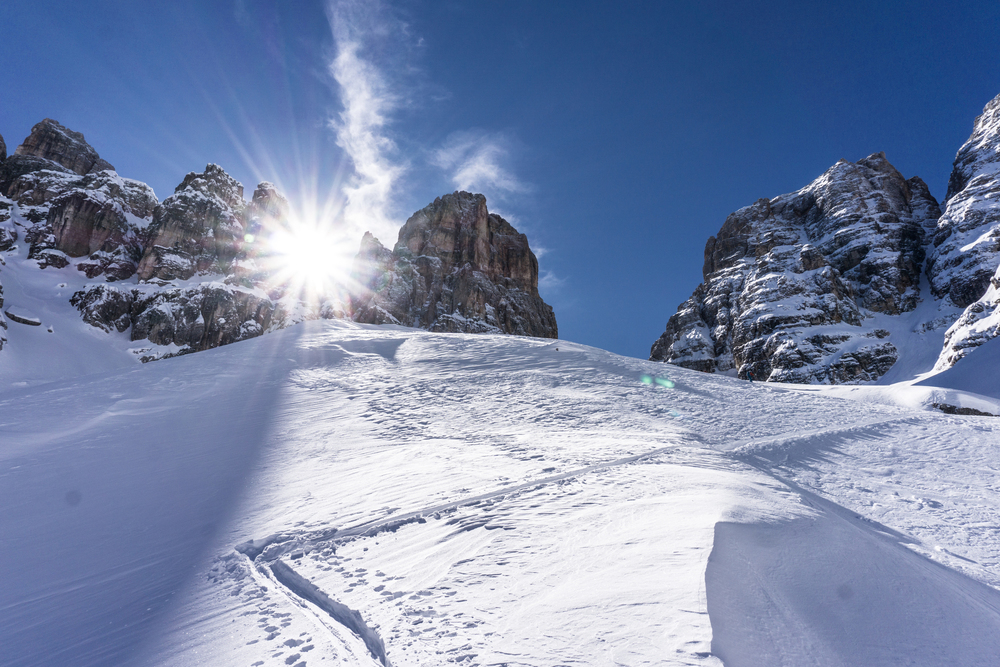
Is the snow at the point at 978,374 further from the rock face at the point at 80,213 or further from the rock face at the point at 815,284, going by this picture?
the rock face at the point at 80,213

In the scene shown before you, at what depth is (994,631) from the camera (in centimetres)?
274

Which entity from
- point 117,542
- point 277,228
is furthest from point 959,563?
point 277,228

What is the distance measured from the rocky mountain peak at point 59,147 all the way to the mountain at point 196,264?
23 cm

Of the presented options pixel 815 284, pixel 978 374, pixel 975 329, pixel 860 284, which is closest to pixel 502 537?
pixel 978 374

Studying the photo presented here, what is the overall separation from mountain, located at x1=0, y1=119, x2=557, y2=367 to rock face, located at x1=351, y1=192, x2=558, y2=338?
1.00 ft

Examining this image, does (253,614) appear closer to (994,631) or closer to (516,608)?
(516,608)

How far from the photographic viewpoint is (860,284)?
A: 73.2 m

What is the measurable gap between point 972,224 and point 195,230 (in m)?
131

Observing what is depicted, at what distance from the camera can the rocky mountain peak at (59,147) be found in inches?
3435

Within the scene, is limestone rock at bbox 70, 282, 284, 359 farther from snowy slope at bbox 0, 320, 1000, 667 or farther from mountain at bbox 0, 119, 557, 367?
snowy slope at bbox 0, 320, 1000, 667

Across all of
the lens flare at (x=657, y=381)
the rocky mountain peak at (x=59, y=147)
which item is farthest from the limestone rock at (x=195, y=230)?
the lens flare at (x=657, y=381)

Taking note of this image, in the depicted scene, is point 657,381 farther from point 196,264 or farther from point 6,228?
point 6,228

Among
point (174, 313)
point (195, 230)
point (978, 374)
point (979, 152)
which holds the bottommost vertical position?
point (978, 374)

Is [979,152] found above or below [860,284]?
above
